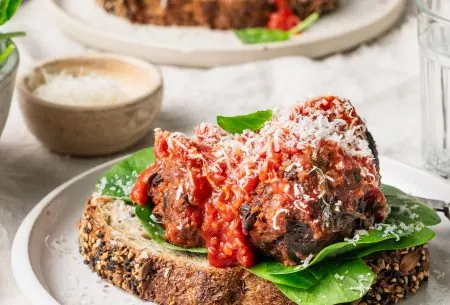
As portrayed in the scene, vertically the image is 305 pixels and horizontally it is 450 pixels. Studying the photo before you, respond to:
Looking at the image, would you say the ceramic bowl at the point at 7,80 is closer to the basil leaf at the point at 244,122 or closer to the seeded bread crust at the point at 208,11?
the basil leaf at the point at 244,122

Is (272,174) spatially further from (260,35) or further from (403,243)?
(260,35)

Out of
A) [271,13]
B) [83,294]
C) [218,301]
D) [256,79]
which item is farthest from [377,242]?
[271,13]

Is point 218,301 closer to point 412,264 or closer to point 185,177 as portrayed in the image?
point 185,177

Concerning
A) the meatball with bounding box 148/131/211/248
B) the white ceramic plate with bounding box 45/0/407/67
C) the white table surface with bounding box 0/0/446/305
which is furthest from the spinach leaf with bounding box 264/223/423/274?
the white ceramic plate with bounding box 45/0/407/67

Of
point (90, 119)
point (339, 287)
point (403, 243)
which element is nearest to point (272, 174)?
point (339, 287)

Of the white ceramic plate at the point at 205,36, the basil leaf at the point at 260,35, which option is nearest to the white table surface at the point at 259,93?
the white ceramic plate at the point at 205,36
